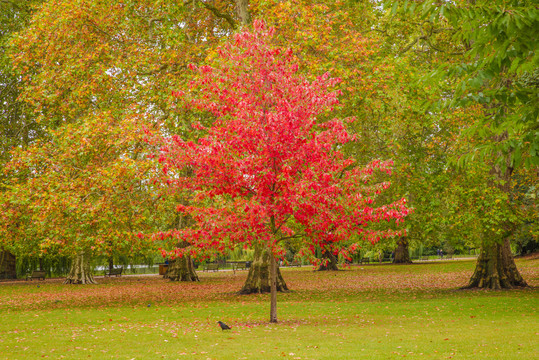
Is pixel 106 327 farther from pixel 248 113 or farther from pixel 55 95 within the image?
pixel 55 95

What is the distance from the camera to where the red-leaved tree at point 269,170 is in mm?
12641

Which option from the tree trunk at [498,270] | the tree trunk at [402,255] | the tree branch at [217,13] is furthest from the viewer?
the tree trunk at [402,255]

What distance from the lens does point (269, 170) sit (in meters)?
12.7

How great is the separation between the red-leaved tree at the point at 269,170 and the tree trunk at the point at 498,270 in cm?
1164

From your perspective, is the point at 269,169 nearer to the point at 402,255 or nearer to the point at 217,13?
the point at 217,13

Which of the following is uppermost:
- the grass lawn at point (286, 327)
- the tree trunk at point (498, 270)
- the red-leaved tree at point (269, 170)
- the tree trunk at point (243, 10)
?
the tree trunk at point (243, 10)

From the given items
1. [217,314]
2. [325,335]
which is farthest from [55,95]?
[325,335]

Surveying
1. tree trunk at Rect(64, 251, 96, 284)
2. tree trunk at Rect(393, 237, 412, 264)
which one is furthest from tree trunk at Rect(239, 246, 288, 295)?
tree trunk at Rect(393, 237, 412, 264)

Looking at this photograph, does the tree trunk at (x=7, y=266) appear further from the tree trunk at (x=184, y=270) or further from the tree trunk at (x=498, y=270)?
the tree trunk at (x=498, y=270)

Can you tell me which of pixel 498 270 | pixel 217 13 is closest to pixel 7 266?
pixel 217 13

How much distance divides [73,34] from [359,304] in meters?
15.6

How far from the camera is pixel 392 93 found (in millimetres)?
21453

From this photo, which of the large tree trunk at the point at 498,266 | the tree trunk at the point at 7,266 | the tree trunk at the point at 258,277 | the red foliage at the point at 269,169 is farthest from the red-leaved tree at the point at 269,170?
the tree trunk at the point at 7,266

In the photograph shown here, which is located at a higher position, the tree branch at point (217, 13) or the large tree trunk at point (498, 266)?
the tree branch at point (217, 13)
